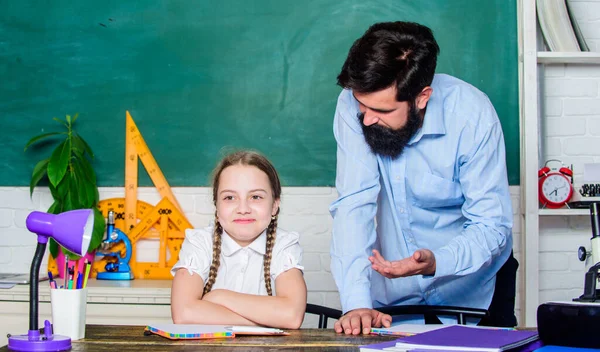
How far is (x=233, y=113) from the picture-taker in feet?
9.51

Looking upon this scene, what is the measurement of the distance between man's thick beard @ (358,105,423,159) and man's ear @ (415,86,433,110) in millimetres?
22

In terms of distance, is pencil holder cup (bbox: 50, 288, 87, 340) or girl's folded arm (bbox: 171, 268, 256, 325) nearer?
pencil holder cup (bbox: 50, 288, 87, 340)

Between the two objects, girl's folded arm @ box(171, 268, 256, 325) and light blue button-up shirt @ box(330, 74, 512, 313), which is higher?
light blue button-up shirt @ box(330, 74, 512, 313)

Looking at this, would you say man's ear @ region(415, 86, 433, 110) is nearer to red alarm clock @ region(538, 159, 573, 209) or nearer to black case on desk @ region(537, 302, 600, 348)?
black case on desk @ region(537, 302, 600, 348)

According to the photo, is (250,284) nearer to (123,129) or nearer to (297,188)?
(297,188)

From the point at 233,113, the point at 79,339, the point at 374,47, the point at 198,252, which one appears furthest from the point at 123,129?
the point at 79,339

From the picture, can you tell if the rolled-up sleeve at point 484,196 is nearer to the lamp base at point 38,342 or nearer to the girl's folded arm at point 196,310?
the girl's folded arm at point 196,310

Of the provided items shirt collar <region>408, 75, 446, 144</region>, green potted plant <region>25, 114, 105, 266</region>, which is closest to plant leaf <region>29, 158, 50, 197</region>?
green potted plant <region>25, 114, 105, 266</region>

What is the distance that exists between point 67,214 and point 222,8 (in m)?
1.86

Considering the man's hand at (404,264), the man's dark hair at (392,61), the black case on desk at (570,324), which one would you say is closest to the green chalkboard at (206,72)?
the man's dark hair at (392,61)

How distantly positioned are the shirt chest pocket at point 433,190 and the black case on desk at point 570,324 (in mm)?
799

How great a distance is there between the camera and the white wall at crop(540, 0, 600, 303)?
2873mm

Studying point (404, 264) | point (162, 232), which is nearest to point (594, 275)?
point (404, 264)

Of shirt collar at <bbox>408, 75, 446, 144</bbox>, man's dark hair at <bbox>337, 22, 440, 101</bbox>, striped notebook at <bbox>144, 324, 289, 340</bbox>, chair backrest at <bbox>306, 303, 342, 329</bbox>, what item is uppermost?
man's dark hair at <bbox>337, 22, 440, 101</bbox>
